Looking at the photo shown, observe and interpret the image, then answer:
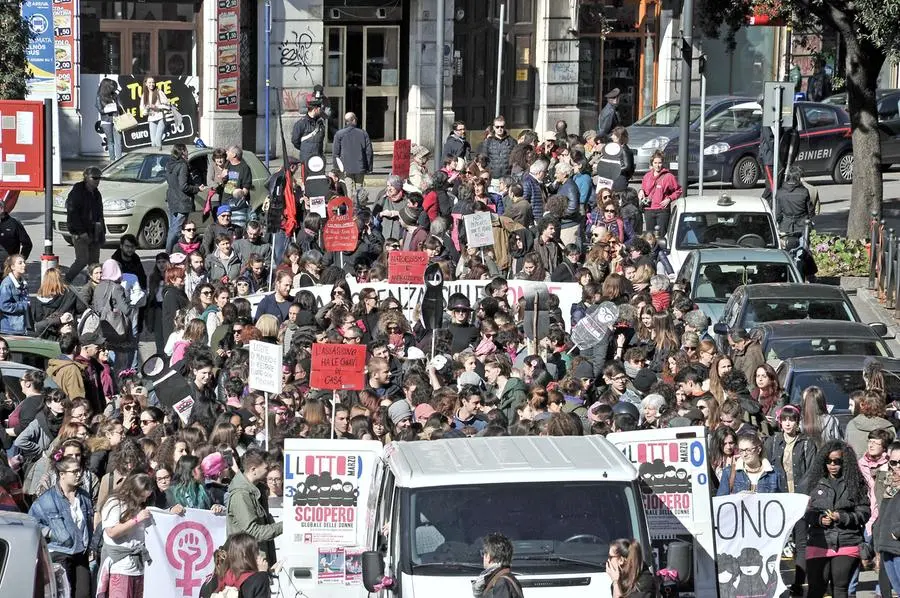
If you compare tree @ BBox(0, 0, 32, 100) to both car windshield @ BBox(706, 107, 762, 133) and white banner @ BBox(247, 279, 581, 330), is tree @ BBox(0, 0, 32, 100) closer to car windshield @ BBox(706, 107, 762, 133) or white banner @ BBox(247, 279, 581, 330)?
white banner @ BBox(247, 279, 581, 330)

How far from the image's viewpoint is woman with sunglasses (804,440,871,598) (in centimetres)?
1261

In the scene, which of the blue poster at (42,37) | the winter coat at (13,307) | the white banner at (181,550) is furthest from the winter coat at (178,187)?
the white banner at (181,550)

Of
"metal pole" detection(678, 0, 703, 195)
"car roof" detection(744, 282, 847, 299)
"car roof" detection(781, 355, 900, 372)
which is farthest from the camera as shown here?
"metal pole" detection(678, 0, 703, 195)

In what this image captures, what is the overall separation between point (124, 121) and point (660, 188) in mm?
13558

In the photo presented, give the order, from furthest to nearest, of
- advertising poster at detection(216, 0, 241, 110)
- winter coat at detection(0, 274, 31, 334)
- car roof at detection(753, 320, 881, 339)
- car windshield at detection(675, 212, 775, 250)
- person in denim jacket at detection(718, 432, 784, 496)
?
advertising poster at detection(216, 0, 241, 110), car windshield at detection(675, 212, 775, 250), winter coat at detection(0, 274, 31, 334), car roof at detection(753, 320, 881, 339), person in denim jacket at detection(718, 432, 784, 496)

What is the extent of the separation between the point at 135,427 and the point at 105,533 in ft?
6.25

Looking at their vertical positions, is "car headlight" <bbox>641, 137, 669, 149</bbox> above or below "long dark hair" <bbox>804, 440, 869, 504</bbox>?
above

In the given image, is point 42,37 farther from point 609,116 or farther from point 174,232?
point 174,232

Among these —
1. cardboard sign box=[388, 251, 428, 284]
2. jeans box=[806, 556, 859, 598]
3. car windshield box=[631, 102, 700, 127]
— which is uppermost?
car windshield box=[631, 102, 700, 127]

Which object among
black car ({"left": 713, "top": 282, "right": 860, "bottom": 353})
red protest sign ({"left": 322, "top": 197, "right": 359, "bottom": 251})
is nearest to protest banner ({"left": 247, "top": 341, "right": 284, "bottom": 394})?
black car ({"left": 713, "top": 282, "right": 860, "bottom": 353})

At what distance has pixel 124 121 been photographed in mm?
34625


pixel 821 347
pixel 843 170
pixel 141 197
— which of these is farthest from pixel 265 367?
pixel 843 170

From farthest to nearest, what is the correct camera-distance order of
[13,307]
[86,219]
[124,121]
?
[124,121]
[86,219]
[13,307]

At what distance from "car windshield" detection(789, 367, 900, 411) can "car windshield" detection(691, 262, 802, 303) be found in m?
4.59
